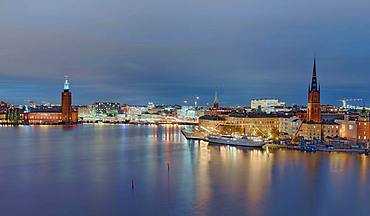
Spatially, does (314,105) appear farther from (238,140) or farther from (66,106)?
(66,106)

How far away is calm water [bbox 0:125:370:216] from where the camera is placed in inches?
256

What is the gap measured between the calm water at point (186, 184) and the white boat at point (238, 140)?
2440 mm

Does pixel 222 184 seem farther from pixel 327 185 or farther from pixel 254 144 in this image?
pixel 254 144

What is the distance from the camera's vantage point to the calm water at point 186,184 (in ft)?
21.3

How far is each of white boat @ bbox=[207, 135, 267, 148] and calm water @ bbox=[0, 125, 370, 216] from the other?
2.44 m

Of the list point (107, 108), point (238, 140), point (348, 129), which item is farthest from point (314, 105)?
point (107, 108)

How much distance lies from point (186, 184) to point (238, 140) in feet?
26.6

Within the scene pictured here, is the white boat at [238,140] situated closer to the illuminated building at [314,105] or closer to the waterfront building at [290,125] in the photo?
the waterfront building at [290,125]

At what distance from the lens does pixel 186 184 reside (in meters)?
8.05

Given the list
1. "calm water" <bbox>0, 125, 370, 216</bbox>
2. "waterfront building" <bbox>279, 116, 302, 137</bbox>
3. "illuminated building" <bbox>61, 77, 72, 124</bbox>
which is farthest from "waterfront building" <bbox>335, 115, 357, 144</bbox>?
"illuminated building" <bbox>61, 77, 72, 124</bbox>

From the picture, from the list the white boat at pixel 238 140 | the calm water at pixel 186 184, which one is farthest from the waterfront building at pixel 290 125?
the calm water at pixel 186 184

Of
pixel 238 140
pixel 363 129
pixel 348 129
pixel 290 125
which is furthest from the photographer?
pixel 290 125

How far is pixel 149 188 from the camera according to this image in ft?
25.6

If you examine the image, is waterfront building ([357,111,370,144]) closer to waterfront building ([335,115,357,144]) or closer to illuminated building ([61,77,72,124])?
waterfront building ([335,115,357,144])
